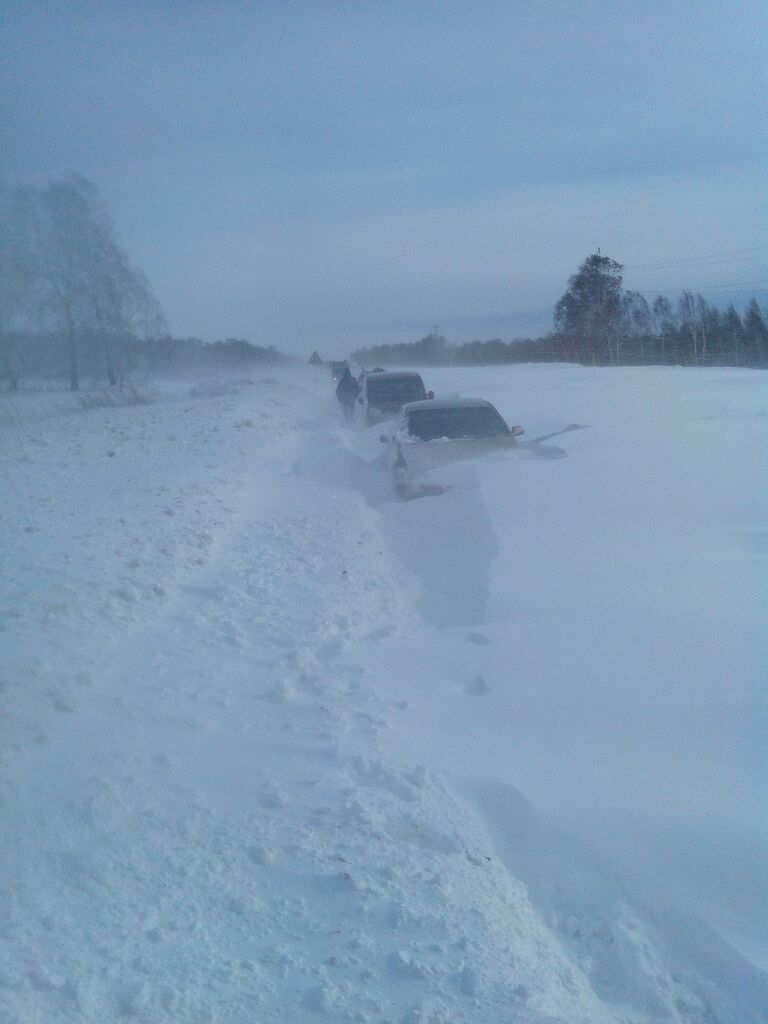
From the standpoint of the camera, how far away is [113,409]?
26.2m

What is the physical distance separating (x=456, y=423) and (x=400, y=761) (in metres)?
9.28

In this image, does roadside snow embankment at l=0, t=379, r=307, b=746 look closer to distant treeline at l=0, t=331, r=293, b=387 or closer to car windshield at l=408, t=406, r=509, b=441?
distant treeline at l=0, t=331, r=293, b=387

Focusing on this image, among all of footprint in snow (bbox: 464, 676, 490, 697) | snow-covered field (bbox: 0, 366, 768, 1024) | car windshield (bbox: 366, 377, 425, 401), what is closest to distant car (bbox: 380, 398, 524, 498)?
snow-covered field (bbox: 0, 366, 768, 1024)

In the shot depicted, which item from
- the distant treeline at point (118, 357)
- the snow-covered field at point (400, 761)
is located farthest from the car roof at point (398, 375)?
the snow-covered field at point (400, 761)

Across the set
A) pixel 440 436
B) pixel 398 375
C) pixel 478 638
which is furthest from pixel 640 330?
pixel 478 638

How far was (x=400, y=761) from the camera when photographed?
537 cm

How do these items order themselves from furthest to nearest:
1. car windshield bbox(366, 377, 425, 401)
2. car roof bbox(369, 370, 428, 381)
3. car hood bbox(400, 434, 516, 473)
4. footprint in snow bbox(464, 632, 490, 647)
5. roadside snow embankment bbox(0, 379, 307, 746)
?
car roof bbox(369, 370, 428, 381) → car windshield bbox(366, 377, 425, 401) → car hood bbox(400, 434, 516, 473) → footprint in snow bbox(464, 632, 490, 647) → roadside snow embankment bbox(0, 379, 307, 746)

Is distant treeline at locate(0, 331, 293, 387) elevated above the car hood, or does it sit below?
above

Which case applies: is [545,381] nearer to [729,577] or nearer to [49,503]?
[49,503]

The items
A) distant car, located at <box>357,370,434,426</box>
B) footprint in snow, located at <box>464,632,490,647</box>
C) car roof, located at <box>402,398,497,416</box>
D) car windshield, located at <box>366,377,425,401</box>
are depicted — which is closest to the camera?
footprint in snow, located at <box>464,632,490,647</box>

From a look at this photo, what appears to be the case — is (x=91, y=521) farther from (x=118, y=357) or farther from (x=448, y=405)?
(x=118, y=357)

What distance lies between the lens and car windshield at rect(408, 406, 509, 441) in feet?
45.9

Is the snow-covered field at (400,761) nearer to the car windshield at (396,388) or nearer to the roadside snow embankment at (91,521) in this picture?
the roadside snow embankment at (91,521)

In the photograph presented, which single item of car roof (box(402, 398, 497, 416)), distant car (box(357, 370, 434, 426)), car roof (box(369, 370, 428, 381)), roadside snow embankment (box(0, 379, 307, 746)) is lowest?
roadside snow embankment (box(0, 379, 307, 746))
